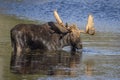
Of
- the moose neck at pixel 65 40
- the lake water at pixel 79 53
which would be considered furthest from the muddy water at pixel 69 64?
the moose neck at pixel 65 40

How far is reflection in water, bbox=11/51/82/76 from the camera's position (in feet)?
47.1

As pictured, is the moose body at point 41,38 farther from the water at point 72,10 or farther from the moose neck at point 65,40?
the water at point 72,10

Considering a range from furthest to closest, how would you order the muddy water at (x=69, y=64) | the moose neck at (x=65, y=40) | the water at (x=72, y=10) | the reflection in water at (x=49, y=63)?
the water at (x=72, y=10), the moose neck at (x=65, y=40), the reflection in water at (x=49, y=63), the muddy water at (x=69, y=64)

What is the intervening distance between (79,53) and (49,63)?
2.47m

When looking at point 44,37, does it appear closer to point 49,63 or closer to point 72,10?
point 49,63

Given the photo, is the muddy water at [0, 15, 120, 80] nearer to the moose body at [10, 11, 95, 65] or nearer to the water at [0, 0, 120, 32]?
the moose body at [10, 11, 95, 65]

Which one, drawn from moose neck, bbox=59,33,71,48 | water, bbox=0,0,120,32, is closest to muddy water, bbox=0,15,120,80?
moose neck, bbox=59,33,71,48

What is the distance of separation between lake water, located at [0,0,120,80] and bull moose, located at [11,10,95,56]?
0.32 meters

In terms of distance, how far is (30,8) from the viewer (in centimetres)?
3569

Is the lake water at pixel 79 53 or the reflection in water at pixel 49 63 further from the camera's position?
the reflection in water at pixel 49 63

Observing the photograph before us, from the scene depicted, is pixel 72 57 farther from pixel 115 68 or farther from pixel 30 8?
pixel 30 8

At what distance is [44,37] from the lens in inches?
714

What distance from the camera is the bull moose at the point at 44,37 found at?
17656 mm

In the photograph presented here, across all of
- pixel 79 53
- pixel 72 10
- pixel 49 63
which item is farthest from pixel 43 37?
pixel 72 10
